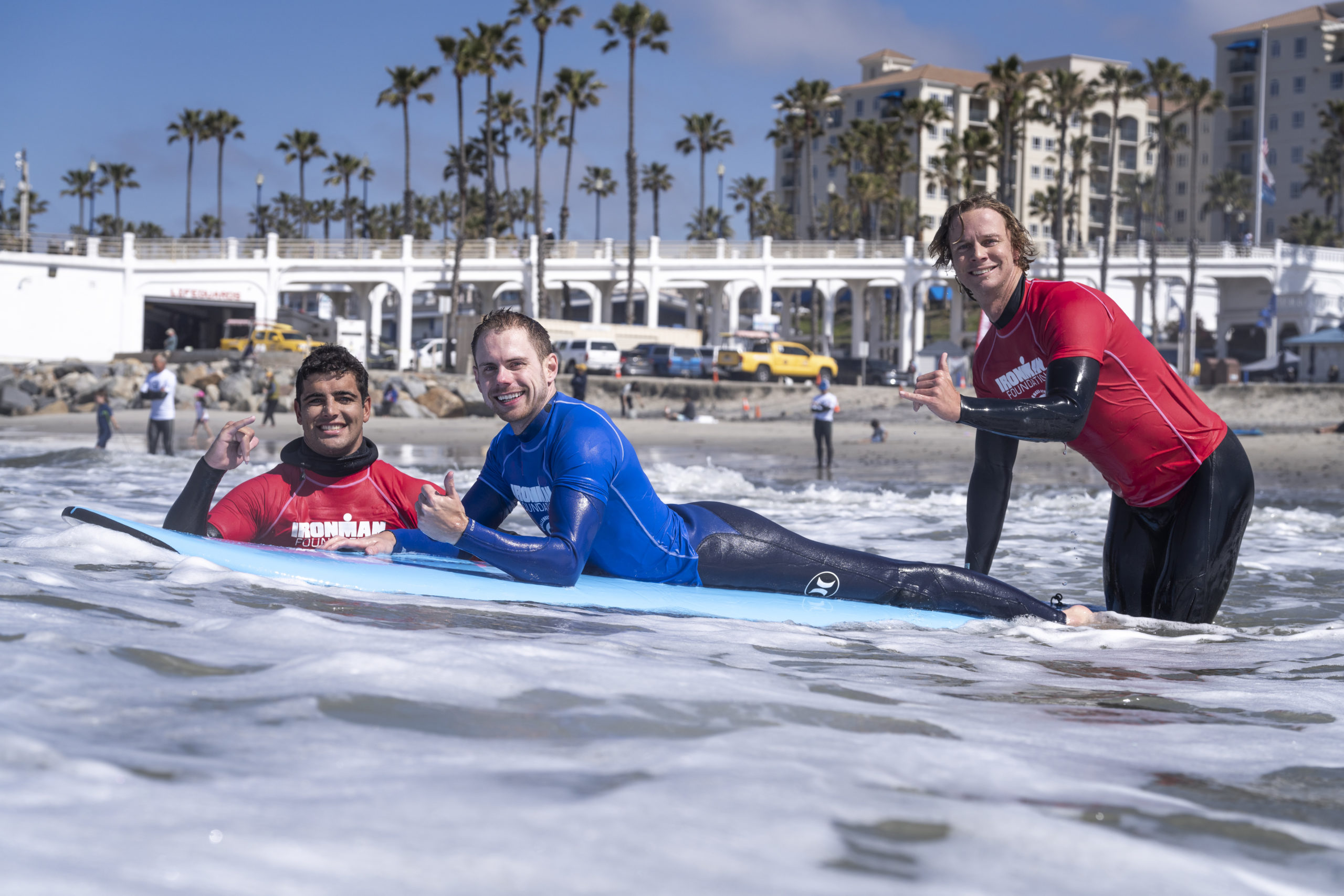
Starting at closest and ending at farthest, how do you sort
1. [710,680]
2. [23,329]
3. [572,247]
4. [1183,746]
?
[1183,746], [710,680], [23,329], [572,247]

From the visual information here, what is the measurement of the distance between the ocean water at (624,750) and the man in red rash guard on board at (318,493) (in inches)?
12.5

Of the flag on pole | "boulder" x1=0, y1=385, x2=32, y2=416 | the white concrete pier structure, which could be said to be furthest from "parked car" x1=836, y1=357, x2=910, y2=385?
"boulder" x1=0, y1=385, x2=32, y2=416

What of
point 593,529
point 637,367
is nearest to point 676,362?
point 637,367

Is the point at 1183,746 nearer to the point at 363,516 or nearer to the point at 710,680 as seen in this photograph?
the point at 710,680

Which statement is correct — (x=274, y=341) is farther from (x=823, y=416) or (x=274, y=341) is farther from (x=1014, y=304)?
(x=1014, y=304)

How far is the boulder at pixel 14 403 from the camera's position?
90.2 feet

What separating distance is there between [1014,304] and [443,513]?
203cm

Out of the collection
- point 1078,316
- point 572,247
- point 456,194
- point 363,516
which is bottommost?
point 363,516

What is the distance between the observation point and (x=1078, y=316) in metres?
3.70

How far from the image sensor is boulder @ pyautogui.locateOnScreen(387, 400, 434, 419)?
1131 inches

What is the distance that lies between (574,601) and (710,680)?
114 centimetres

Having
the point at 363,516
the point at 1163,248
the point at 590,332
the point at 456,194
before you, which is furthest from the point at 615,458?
the point at 456,194

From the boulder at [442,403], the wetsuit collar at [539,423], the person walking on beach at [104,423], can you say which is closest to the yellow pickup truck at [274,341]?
the boulder at [442,403]

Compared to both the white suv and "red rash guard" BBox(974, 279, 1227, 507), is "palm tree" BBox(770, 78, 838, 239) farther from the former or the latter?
"red rash guard" BBox(974, 279, 1227, 507)
